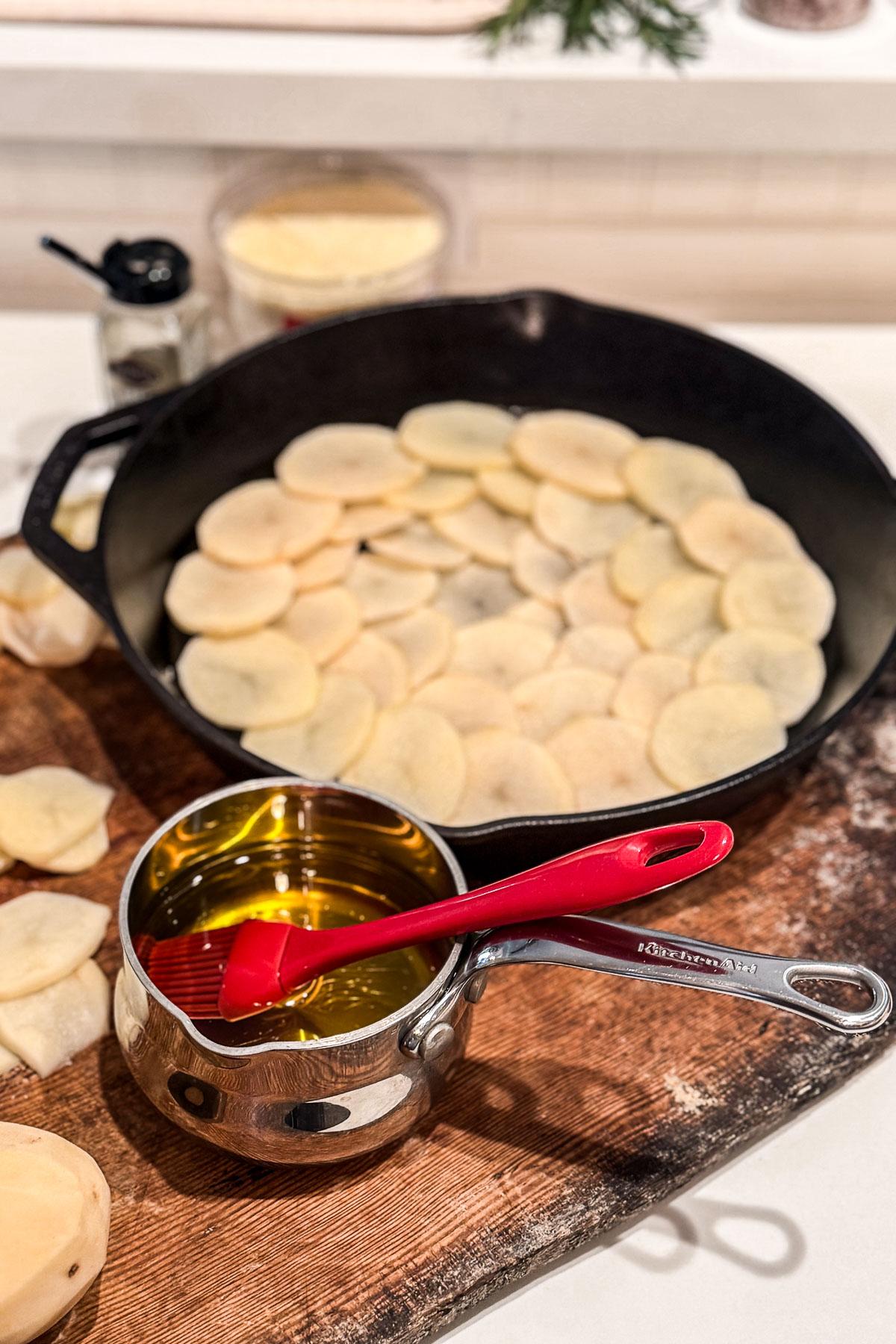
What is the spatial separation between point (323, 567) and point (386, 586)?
0.23 ft

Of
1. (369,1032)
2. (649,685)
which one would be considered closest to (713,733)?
(649,685)

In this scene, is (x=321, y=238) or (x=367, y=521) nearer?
(x=367, y=521)

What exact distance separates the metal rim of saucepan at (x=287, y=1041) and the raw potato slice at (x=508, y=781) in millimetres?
174

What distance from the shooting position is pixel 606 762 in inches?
46.9

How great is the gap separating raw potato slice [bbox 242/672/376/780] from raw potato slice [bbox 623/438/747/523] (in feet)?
1.38

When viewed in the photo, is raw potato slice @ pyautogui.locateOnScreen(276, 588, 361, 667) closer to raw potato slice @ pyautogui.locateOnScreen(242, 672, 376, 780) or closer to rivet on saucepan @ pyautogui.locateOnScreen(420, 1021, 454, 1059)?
raw potato slice @ pyautogui.locateOnScreen(242, 672, 376, 780)

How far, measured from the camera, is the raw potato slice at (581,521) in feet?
4.66

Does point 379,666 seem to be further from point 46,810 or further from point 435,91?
point 435,91

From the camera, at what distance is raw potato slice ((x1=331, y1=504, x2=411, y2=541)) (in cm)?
141

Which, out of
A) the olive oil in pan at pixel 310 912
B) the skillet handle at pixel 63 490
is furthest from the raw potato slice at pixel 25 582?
the olive oil in pan at pixel 310 912

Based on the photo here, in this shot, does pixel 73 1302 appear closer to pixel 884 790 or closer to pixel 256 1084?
pixel 256 1084

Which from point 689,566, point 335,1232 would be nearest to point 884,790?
point 689,566

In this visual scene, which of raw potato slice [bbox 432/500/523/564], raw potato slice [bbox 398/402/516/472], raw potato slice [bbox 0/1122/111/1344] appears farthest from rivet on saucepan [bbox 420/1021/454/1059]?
raw potato slice [bbox 398/402/516/472]

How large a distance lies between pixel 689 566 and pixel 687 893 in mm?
419
